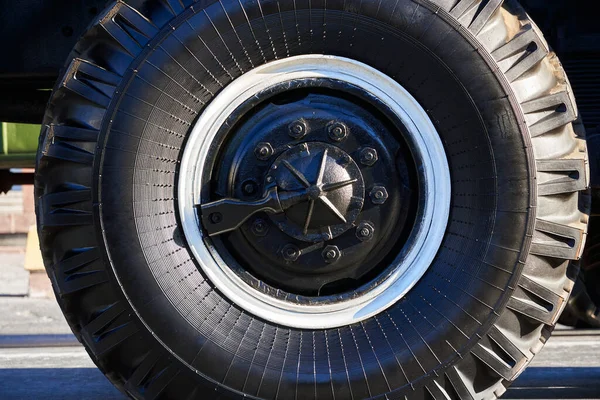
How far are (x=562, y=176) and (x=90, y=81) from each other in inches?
56.9

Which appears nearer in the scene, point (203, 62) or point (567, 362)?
point (203, 62)

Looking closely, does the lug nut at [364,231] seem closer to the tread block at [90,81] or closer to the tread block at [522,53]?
the tread block at [522,53]

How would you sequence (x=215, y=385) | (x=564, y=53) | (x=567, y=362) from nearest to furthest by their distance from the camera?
(x=215, y=385), (x=564, y=53), (x=567, y=362)

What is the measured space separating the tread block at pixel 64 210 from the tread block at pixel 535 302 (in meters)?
1.28

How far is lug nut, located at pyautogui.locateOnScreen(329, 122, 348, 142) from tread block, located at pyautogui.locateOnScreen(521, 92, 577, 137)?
0.53m

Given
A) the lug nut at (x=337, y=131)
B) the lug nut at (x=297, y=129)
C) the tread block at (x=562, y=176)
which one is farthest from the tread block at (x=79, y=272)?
the tread block at (x=562, y=176)

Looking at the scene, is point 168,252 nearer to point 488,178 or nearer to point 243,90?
point 243,90

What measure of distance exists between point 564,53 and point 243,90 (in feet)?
5.07

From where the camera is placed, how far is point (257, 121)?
2.78 m

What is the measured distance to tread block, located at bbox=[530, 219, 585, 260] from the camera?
2.66m

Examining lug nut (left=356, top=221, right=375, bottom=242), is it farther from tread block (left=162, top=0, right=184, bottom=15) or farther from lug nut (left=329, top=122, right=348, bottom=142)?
tread block (left=162, top=0, right=184, bottom=15)

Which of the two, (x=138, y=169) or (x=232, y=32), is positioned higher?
(x=232, y=32)

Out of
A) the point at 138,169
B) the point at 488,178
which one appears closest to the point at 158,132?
the point at 138,169

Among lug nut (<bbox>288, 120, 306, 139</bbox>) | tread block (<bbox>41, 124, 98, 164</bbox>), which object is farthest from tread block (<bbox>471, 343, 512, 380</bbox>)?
tread block (<bbox>41, 124, 98, 164</bbox>)
